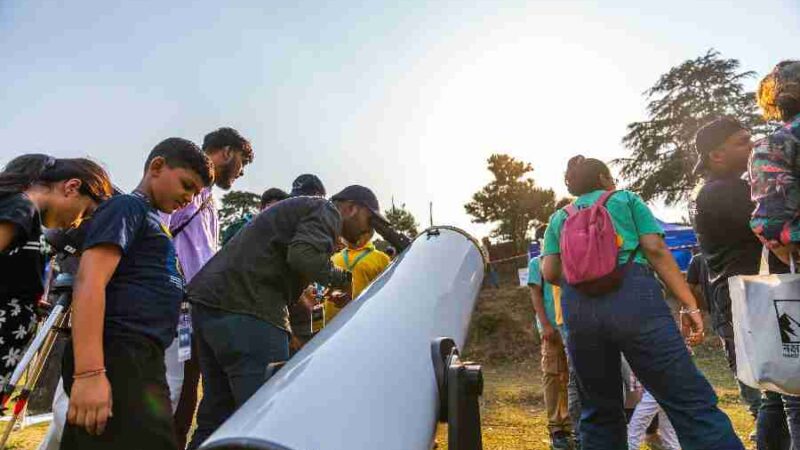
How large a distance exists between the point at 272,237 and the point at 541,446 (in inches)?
148

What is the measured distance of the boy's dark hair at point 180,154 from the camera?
234 cm

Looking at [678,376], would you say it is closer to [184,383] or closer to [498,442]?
[184,383]

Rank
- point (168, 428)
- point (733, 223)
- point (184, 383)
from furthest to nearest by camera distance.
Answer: point (184, 383)
point (733, 223)
point (168, 428)

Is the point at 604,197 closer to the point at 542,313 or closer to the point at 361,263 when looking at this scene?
the point at 361,263

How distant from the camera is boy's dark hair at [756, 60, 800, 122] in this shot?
2.63m

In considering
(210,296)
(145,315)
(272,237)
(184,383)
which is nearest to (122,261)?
(145,315)

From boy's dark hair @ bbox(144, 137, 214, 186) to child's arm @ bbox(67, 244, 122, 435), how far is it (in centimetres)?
57

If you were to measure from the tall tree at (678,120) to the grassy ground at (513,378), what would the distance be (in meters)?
17.0

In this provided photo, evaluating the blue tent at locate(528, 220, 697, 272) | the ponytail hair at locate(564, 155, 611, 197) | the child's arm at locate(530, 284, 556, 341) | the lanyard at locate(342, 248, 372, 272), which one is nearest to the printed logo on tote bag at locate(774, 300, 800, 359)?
the ponytail hair at locate(564, 155, 611, 197)

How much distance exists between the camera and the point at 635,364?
2.67 m

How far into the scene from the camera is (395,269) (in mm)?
2496

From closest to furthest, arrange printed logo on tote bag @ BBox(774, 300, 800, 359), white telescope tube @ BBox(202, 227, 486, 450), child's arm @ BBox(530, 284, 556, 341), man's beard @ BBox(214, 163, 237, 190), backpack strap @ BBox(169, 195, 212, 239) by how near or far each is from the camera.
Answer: white telescope tube @ BBox(202, 227, 486, 450)
printed logo on tote bag @ BBox(774, 300, 800, 359)
backpack strap @ BBox(169, 195, 212, 239)
man's beard @ BBox(214, 163, 237, 190)
child's arm @ BBox(530, 284, 556, 341)

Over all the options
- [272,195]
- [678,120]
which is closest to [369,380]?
[272,195]

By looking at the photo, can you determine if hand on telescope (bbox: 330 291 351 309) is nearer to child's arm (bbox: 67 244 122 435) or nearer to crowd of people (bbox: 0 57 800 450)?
crowd of people (bbox: 0 57 800 450)
